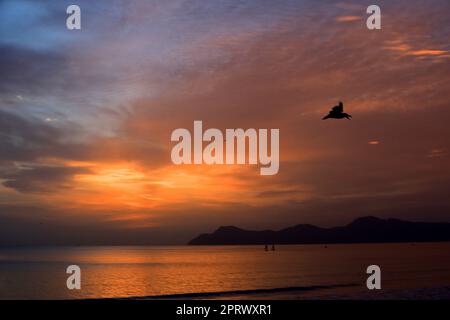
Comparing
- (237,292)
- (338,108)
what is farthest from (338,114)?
(237,292)

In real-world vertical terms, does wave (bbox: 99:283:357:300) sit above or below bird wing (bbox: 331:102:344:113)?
below

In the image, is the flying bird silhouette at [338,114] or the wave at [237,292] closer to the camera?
the flying bird silhouette at [338,114]

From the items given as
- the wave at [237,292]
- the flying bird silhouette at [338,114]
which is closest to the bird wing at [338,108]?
the flying bird silhouette at [338,114]

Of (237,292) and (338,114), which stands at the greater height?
(338,114)

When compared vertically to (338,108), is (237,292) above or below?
below

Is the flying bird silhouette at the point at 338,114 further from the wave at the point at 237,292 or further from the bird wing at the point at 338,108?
the wave at the point at 237,292

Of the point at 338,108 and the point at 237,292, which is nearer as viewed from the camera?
the point at 338,108

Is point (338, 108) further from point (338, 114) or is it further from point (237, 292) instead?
point (237, 292)

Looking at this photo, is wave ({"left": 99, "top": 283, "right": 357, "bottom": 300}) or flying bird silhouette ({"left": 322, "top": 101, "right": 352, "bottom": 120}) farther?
wave ({"left": 99, "top": 283, "right": 357, "bottom": 300})

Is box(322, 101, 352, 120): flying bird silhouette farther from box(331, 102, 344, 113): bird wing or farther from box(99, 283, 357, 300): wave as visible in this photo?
box(99, 283, 357, 300): wave

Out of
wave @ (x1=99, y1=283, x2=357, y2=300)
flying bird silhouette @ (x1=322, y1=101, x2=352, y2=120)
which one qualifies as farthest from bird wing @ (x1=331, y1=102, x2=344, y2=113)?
wave @ (x1=99, y1=283, x2=357, y2=300)
